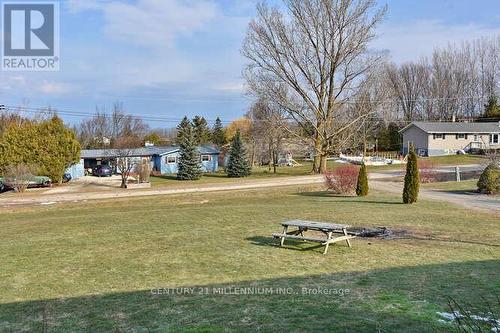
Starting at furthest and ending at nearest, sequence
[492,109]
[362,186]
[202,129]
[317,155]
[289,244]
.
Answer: [202,129] → [492,109] → [317,155] → [362,186] → [289,244]

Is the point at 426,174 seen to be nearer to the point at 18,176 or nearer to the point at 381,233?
the point at 381,233

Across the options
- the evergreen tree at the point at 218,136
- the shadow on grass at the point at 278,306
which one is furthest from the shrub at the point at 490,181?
the evergreen tree at the point at 218,136

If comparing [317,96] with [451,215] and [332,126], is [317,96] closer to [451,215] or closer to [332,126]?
[332,126]

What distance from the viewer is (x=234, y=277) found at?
821 centimetres

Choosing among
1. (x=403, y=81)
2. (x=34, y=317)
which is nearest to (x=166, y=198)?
(x=34, y=317)

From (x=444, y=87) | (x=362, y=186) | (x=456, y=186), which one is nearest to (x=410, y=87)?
(x=444, y=87)

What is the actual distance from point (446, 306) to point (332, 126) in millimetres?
40094

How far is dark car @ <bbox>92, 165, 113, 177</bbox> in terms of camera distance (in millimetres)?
52000

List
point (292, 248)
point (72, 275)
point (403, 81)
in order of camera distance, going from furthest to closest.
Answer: point (403, 81)
point (292, 248)
point (72, 275)

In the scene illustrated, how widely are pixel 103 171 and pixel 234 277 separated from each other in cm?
4673

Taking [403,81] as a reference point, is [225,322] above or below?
below

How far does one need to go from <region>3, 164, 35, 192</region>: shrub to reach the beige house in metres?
46.9

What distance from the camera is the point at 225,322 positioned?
19.5 ft

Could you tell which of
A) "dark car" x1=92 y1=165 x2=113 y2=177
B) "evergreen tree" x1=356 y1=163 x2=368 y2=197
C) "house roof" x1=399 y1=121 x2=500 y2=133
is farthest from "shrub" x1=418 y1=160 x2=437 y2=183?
"dark car" x1=92 y1=165 x2=113 y2=177
